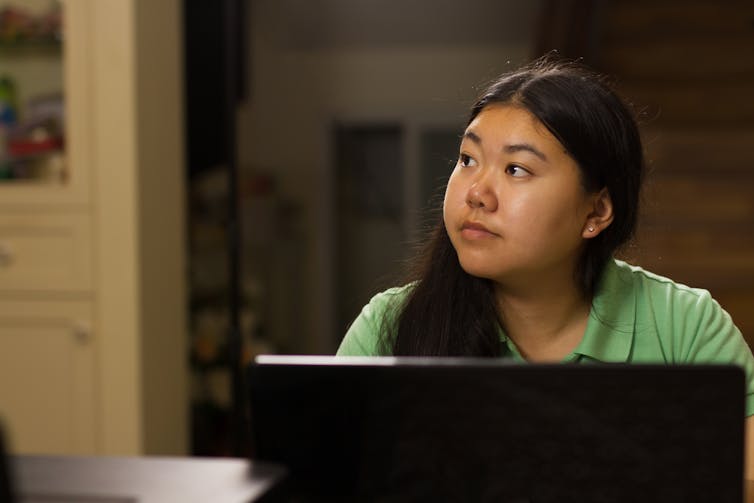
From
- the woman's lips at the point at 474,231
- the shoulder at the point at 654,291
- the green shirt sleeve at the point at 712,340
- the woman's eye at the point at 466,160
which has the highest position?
the woman's eye at the point at 466,160

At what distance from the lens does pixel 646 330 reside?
1.28m

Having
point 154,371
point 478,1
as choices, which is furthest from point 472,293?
point 478,1

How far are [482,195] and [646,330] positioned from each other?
0.30m

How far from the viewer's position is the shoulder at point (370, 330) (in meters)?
1.30

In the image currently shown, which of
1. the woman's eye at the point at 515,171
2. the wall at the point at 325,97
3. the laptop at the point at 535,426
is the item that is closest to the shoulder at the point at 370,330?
the woman's eye at the point at 515,171

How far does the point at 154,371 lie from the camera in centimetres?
279

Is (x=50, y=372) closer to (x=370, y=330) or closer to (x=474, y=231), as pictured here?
(x=370, y=330)

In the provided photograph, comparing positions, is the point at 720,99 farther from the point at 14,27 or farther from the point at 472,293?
the point at 472,293

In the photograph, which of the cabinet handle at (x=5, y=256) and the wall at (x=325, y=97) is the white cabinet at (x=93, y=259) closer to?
the cabinet handle at (x=5, y=256)

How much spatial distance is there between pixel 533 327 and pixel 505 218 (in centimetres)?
21

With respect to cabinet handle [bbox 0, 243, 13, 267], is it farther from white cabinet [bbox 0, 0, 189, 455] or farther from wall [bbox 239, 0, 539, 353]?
wall [bbox 239, 0, 539, 353]

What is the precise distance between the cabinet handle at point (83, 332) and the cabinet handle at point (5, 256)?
0.86 ft

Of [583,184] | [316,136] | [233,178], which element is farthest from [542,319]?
[316,136]

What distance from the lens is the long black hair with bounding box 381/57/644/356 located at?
1219 mm
